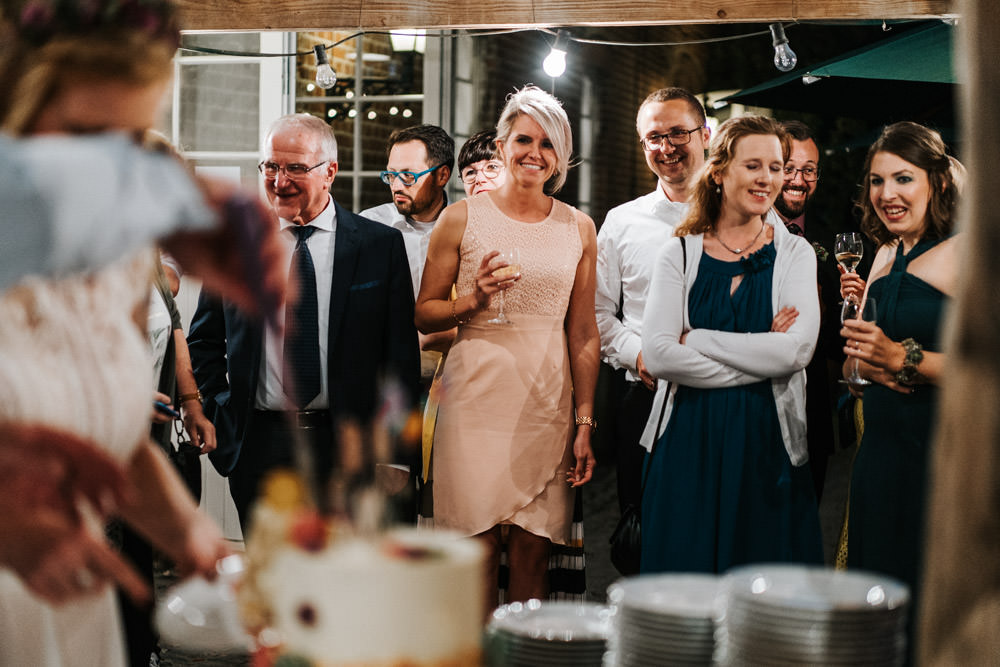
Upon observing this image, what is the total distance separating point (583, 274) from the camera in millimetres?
3391

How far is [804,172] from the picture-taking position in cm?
418

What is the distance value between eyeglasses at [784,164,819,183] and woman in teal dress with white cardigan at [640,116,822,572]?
917mm

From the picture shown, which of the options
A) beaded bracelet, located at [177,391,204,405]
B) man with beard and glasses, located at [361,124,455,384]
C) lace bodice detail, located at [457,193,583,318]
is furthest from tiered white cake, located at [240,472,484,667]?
man with beard and glasses, located at [361,124,455,384]

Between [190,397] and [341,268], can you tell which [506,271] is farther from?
[190,397]

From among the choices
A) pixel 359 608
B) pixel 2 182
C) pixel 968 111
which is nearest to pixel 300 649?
pixel 359 608

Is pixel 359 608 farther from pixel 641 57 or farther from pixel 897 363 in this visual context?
pixel 641 57

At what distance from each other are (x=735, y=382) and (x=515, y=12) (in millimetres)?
1406

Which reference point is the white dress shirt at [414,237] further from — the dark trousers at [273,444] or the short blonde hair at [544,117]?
the dark trousers at [273,444]

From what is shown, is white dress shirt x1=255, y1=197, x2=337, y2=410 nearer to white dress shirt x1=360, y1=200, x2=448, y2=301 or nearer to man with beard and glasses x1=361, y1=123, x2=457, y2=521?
white dress shirt x1=360, y1=200, x2=448, y2=301

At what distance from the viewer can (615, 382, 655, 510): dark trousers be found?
3.87 meters

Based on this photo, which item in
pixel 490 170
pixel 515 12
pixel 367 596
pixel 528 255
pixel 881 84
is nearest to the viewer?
pixel 367 596

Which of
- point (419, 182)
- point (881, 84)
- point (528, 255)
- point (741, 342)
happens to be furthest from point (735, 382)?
point (881, 84)

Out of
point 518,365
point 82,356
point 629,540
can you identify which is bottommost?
point 629,540

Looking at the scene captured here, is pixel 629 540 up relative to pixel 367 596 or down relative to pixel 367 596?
down
